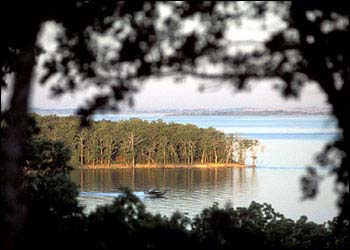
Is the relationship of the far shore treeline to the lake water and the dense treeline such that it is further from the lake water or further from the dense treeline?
the dense treeline

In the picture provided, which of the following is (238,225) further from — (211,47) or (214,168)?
(214,168)

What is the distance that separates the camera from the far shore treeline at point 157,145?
3778cm

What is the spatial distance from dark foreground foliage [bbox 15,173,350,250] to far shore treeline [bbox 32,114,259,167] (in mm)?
29386

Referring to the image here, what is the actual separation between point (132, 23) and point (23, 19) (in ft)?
2.65

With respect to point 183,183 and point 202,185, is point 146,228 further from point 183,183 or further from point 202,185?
point 183,183

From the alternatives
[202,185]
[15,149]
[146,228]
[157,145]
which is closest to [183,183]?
[202,185]

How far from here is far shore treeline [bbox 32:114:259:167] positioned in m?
37.8

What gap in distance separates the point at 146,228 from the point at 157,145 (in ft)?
119

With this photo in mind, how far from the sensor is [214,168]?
138 ft

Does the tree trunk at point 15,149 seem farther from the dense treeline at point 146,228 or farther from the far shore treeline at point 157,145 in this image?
the far shore treeline at point 157,145

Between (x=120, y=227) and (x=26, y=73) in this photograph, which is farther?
(x=120, y=227)

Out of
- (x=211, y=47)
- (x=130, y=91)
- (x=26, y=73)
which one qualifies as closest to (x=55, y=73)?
(x=130, y=91)

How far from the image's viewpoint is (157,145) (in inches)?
1638

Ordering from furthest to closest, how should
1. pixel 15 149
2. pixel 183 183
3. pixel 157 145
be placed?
pixel 157 145 → pixel 183 183 → pixel 15 149
